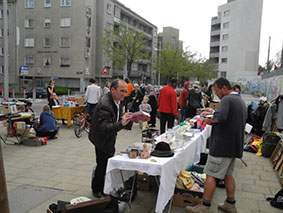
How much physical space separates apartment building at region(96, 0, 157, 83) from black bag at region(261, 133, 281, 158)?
84.6 feet

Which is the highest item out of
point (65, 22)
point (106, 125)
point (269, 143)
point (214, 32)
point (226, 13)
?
point (226, 13)

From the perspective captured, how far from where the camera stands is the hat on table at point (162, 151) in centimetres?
379

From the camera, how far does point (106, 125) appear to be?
3711 mm

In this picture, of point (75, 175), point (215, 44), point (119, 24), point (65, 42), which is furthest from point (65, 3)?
point (215, 44)

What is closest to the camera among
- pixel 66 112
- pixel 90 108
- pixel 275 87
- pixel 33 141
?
pixel 33 141

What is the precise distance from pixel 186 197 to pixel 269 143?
4.56 meters

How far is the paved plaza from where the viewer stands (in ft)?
14.7

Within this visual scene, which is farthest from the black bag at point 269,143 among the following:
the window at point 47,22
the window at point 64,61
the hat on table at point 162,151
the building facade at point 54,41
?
the window at point 47,22

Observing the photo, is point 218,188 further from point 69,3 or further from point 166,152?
point 69,3

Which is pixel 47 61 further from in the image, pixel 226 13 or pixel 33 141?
pixel 226 13

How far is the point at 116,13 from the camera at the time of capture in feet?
151

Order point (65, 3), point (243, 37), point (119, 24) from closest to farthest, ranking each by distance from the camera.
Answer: point (65, 3), point (119, 24), point (243, 37)

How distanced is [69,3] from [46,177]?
3792 cm

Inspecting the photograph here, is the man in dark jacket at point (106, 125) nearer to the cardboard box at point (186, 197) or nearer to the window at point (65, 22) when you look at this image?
the cardboard box at point (186, 197)
